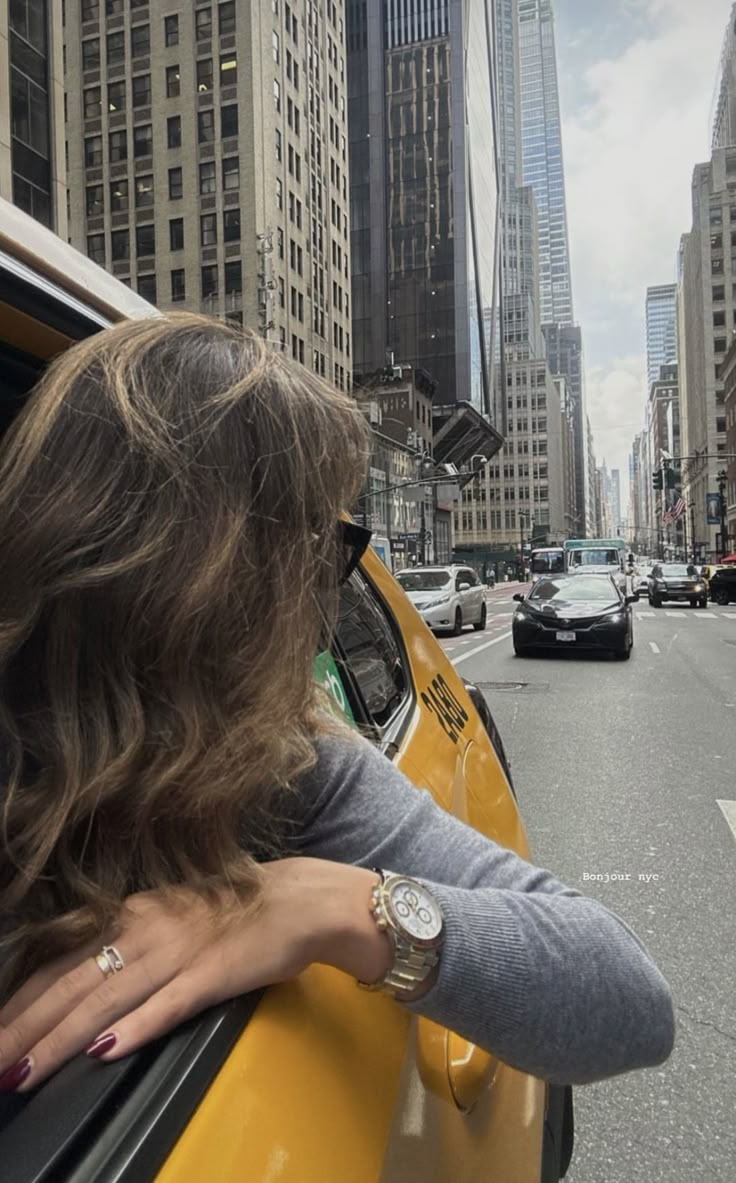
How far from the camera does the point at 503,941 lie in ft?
2.94

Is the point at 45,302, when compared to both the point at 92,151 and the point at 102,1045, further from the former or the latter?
the point at 92,151

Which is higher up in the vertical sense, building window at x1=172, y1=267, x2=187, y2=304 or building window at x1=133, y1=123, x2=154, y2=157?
building window at x1=133, y1=123, x2=154, y2=157

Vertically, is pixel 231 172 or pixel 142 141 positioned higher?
pixel 142 141

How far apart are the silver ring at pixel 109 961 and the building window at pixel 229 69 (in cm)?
6055

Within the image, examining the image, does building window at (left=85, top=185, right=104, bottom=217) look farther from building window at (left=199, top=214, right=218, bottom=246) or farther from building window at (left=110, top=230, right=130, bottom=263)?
building window at (left=199, top=214, right=218, bottom=246)

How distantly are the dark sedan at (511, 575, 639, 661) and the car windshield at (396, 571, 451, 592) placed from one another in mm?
4916

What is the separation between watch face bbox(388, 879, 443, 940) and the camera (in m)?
0.85

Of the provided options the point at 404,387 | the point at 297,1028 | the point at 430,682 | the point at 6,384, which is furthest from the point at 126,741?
the point at 404,387

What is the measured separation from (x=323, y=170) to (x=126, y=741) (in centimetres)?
6847

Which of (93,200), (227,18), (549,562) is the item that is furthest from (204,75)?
(549,562)

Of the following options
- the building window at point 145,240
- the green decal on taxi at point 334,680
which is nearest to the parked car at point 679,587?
the green decal on taxi at point 334,680

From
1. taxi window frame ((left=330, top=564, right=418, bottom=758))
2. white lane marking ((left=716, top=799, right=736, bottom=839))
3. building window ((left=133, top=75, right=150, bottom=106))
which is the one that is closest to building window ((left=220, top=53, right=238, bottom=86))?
building window ((left=133, top=75, right=150, bottom=106))

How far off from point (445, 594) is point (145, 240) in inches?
1838

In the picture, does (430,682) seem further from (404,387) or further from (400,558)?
(404,387)
